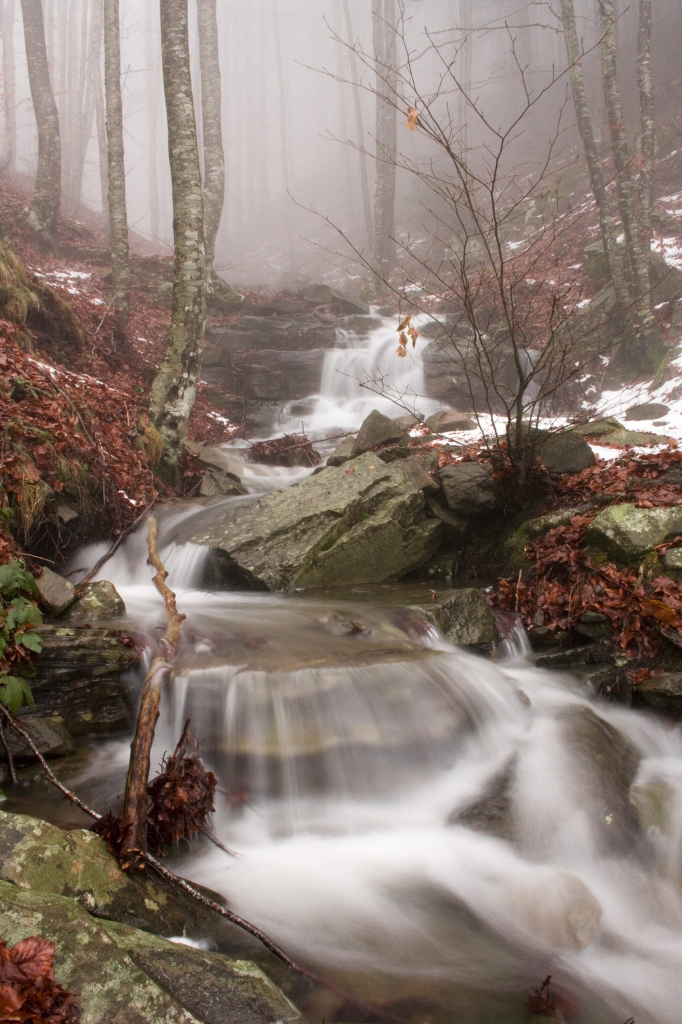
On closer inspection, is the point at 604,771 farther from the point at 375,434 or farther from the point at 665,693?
the point at 375,434

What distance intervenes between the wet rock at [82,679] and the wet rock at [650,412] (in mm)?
8762

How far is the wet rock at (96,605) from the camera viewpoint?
15.2ft

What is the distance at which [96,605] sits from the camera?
4773 millimetres

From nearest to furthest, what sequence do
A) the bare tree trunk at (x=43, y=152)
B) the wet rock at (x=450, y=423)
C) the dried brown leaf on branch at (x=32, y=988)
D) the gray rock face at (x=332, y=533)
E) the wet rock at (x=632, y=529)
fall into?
1. the dried brown leaf on branch at (x=32, y=988)
2. the wet rock at (x=632, y=529)
3. the gray rock face at (x=332, y=533)
4. the wet rock at (x=450, y=423)
5. the bare tree trunk at (x=43, y=152)

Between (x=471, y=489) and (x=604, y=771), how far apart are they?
329cm

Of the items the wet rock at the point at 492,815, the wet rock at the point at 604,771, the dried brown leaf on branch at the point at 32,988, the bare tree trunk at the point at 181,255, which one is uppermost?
the bare tree trunk at the point at 181,255

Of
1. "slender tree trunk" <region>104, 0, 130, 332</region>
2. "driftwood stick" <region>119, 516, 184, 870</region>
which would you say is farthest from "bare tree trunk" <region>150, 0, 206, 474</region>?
"driftwood stick" <region>119, 516, 184, 870</region>

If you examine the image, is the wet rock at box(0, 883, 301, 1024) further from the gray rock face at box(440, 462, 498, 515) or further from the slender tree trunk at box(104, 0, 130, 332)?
the slender tree trunk at box(104, 0, 130, 332)

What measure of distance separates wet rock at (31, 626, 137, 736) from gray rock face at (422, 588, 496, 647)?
101 inches

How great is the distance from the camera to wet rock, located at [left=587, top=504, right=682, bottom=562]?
187 inches

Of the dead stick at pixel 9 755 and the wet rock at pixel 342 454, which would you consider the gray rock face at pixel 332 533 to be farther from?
the dead stick at pixel 9 755

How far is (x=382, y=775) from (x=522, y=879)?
1.00 metres

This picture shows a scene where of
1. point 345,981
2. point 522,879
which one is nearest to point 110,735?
point 345,981

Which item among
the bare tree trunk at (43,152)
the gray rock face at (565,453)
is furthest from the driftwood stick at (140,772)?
the bare tree trunk at (43,152)
